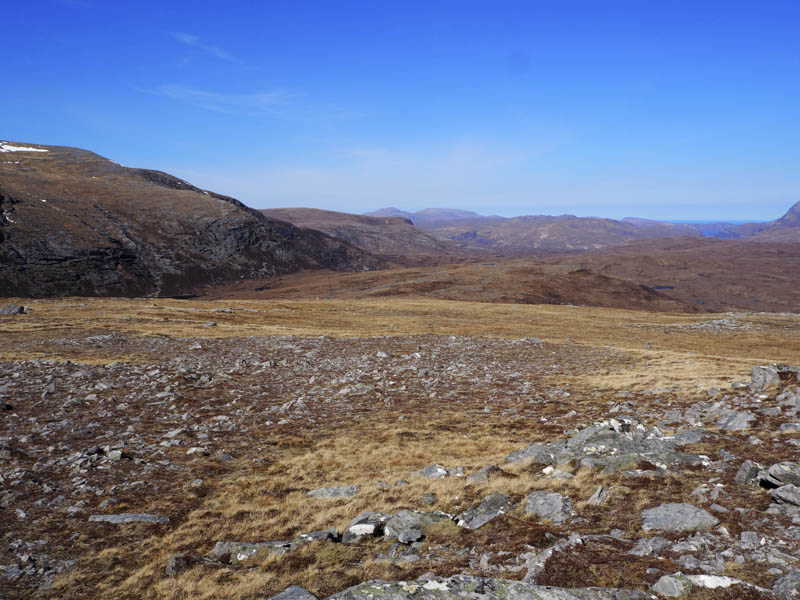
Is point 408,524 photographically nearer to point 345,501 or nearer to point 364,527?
point 364,527

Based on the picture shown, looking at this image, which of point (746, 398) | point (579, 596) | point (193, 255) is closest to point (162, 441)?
point (579, 596)

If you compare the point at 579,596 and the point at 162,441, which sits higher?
the point at 579,596

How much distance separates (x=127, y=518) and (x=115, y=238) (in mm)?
147820

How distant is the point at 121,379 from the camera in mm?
24297

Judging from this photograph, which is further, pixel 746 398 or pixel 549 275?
→ pixel 549 275

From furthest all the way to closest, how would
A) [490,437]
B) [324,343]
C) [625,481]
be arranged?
[324,343] < [490,437] < [625,481]

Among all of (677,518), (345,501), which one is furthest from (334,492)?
(677,518)

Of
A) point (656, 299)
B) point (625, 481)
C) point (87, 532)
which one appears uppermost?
point (625, 481)

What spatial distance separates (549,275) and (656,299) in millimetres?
31919

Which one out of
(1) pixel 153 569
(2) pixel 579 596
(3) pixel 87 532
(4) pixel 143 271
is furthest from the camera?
(4) pixel 143 271

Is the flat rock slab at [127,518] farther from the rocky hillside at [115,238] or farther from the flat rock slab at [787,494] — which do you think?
the rocky hillside at [115,238]

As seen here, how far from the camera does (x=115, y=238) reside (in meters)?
137

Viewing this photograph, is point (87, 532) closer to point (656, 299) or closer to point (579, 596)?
point (579, 596)

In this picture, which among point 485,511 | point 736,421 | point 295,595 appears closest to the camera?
point 295,595
